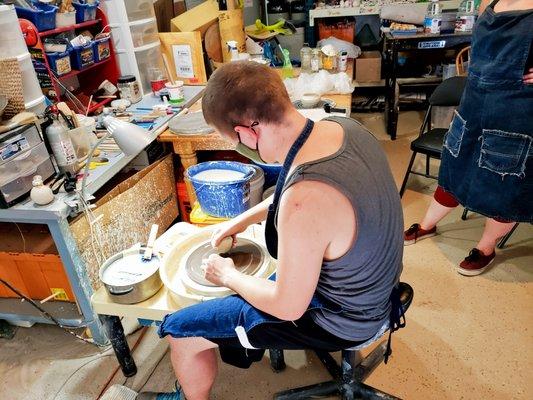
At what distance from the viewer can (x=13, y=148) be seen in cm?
145

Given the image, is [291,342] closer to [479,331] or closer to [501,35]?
[479,331]

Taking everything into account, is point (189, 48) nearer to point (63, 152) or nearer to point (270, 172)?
point (270, 172)

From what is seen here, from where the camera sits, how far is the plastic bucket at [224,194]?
5.78ft

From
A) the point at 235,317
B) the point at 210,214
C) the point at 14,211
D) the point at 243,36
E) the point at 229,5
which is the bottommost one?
the point at 210,214

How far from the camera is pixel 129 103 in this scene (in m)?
2.51

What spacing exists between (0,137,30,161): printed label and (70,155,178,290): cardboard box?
0.32 m

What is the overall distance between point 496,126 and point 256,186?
1050 millimetres

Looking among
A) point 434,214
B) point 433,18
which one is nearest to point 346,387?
point 434,214

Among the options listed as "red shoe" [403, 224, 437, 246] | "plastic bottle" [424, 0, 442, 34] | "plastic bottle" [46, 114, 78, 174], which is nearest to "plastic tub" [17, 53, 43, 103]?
"plastic bottle" [46, 114, 78, 174]

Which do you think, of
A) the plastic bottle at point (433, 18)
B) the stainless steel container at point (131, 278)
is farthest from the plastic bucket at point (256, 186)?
the plastic bottle at point (433, 18)

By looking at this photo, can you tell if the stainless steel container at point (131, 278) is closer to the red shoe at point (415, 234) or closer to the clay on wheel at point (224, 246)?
the clay on wheel at point (224, 246)

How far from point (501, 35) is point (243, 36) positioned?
7.38 feet

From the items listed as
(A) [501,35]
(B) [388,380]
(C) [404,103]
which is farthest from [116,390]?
(C) [404,103]

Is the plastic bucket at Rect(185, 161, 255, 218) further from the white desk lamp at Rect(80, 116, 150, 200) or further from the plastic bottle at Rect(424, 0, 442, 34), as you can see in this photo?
the plastic bottle at Rect(424, 0, 442, 34)
